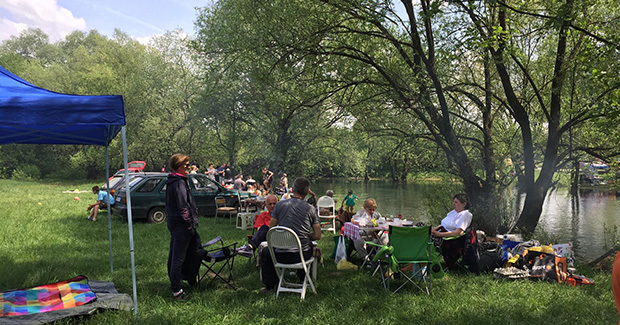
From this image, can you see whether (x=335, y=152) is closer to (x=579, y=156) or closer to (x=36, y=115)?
(x=579, y=156)

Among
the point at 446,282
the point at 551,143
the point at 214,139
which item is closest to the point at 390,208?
the point at 551,143

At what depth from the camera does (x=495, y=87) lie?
1134cm

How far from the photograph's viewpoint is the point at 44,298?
4.29 metres

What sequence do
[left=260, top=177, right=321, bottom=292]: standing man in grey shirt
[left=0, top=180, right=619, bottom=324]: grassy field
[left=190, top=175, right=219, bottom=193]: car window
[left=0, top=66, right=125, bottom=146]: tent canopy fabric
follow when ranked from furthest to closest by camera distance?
[left=190, top=175, right=219, bottom=193]: car window < [left=260, top=177, right=321, bottom=292]: standing man in grey shirt < [left=0, top=180, right=619, bottom=324]: grassy field < [left=0, top=66, right=125, bottom=146]: tent canopy fabric

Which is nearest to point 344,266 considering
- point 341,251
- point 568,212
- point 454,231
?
point 341,251

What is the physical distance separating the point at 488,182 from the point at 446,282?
5098 mm

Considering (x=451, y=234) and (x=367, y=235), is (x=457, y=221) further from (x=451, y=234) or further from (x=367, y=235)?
(x=367, y=235)

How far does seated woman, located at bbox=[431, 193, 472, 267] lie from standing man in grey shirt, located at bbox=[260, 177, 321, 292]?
6.81ft

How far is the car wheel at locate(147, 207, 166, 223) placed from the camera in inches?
420

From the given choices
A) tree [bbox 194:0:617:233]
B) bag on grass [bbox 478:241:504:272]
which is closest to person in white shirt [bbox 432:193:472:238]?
bag on grass [bbox 478:241:504:272]

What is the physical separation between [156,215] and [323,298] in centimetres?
720

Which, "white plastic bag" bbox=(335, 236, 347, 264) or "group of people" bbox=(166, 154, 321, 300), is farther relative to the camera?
"white plastic bag" bbox=(335, 236, 347, 264)

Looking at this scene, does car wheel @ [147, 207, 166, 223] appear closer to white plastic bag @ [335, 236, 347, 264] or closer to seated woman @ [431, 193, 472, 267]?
white plastic bag @ [335, 236, 347, 264]

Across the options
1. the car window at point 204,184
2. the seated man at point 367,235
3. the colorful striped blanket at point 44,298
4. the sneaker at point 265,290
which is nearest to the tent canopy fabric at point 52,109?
the colorful striped blanket at point 44,298
